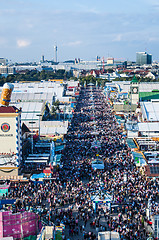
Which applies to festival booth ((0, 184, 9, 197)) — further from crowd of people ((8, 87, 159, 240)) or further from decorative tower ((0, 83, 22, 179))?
decorative tower ((0, 83, 22, 179))

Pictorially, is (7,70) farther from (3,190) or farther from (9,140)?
(3,190)

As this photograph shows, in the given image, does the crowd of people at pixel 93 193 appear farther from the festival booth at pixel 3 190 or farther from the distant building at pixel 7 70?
the distant building at pixel 7 70

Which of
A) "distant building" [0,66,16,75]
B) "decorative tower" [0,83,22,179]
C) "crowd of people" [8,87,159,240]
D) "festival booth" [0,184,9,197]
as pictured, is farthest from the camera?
"distant building" [0,66,16,75]

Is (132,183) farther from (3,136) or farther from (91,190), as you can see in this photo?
(3,136)

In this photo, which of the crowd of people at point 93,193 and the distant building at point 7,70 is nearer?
the crowd of people at point 93,193

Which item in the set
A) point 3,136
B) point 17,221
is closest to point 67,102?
point 3,136

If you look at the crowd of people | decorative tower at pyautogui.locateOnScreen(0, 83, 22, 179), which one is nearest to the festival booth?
the crowd of people

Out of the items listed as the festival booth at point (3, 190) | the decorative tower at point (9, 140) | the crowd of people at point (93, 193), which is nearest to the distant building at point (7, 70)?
the crowd of people at point (93, 193)

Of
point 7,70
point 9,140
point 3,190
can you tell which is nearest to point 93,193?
point 3,190
